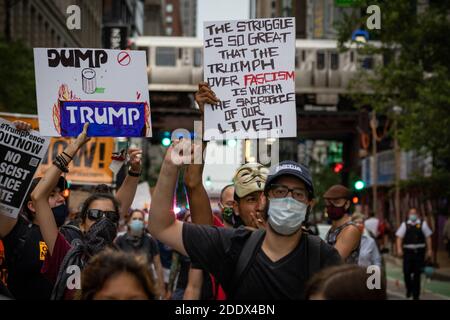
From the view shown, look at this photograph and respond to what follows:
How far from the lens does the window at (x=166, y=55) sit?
49.4 meters

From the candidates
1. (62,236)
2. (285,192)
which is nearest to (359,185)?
(62,236)

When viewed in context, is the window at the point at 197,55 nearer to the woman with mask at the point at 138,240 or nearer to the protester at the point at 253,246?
the woman with mask at the point at 138,240

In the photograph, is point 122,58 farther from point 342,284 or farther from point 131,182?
point 342,284

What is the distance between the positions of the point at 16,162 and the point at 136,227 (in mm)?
7558

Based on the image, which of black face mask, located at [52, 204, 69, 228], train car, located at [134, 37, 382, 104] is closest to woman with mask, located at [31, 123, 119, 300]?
black face mask, located at [52, 204, 69, 228]

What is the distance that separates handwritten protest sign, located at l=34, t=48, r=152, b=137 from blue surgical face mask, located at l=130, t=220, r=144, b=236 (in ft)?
21.8

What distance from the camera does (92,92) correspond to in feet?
21.6

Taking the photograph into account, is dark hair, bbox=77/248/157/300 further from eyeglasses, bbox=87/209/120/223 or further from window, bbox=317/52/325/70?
window, bbox=317/52/325/70

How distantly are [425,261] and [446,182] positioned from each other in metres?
5.49

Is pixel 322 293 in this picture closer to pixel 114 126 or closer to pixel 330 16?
pixel 114 126

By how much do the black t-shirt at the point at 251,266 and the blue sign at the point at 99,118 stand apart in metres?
2.07

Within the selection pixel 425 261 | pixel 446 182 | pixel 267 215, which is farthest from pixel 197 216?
pixel 446 182

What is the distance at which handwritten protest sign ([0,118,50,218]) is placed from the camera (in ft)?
18.5
